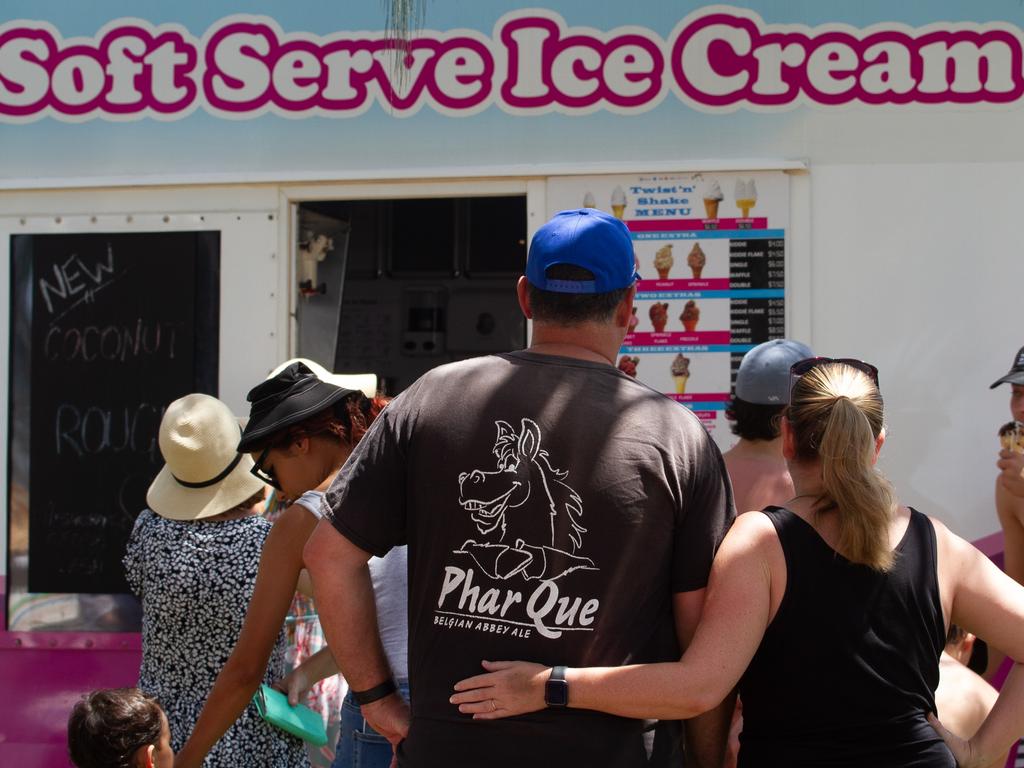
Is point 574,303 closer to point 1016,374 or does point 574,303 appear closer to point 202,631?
point 202,631

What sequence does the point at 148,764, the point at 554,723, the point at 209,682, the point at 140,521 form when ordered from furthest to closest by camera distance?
1. the point at 140,521
2. the point at 209,682
3. the point at 148,764
4. the point at 554,723

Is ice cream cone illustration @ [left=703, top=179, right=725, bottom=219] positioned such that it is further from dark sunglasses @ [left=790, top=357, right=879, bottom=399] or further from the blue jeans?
the blue jeans

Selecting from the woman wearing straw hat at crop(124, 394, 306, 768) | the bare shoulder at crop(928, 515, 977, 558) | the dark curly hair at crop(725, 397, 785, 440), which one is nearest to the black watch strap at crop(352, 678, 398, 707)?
the woman wearing straw hat at crop(124, 394, 306, 768)

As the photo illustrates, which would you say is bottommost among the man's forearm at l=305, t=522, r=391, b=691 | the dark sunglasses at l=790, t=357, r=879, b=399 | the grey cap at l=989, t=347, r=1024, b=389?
the man's forearm at l=305, t=522, r=391, b=691

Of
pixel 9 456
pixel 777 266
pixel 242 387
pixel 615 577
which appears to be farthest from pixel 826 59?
pixel 9 456

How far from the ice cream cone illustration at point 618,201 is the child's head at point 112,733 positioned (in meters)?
2.17

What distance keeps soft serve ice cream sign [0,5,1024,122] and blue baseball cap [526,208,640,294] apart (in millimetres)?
2046

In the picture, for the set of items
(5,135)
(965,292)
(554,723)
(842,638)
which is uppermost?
(5,135)

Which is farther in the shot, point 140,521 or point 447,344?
point 447,344

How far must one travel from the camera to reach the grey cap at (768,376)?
2930mm

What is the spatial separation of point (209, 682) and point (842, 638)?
64.3 inches

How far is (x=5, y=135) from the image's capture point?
162 inches

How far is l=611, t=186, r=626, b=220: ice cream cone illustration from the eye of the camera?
379 cm

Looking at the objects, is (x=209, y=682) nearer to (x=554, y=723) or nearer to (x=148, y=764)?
(x=148, y=764)
